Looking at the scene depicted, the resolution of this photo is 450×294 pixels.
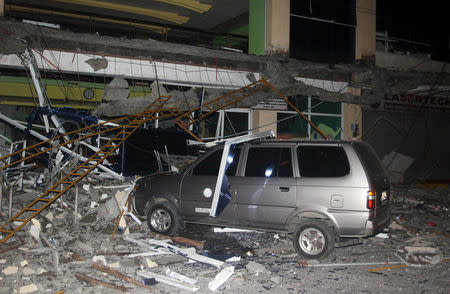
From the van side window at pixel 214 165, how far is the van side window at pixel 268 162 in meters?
0.26

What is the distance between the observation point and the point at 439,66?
16094 mm

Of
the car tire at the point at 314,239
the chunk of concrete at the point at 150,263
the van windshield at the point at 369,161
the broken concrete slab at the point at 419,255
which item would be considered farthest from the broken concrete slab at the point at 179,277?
the broken concrete slab at the point at 419,255

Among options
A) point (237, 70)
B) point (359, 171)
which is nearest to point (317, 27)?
point (237, 70)

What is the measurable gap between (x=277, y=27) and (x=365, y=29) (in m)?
3.93

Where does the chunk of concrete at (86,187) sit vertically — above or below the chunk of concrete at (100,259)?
above

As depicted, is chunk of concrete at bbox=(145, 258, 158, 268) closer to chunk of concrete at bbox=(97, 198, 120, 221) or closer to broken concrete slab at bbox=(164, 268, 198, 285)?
broken concrete slab at bbox=(164, 268, 198, 285)

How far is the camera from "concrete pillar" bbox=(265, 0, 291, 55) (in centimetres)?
1309

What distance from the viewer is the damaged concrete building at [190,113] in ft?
20.5

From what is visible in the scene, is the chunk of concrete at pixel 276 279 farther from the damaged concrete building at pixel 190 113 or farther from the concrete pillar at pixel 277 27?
the concrete pillar at pixel 277 27

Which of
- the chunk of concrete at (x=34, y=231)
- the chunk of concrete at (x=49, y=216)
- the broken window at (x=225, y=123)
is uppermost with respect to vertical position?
the broken window at (x=225, y=123)

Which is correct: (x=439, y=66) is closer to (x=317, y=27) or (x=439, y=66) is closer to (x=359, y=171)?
(x=317, y=27)

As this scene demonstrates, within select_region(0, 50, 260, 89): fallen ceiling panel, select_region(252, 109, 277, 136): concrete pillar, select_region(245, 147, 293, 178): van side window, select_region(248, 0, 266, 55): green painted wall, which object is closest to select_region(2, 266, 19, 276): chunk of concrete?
select_region(245, 147, 293, 178): van side window

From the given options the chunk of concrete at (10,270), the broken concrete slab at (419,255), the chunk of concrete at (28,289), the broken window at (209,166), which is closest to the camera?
the chunk of concrete at (28,289)

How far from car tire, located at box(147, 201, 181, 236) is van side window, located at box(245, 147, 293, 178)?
1708 millimetres
